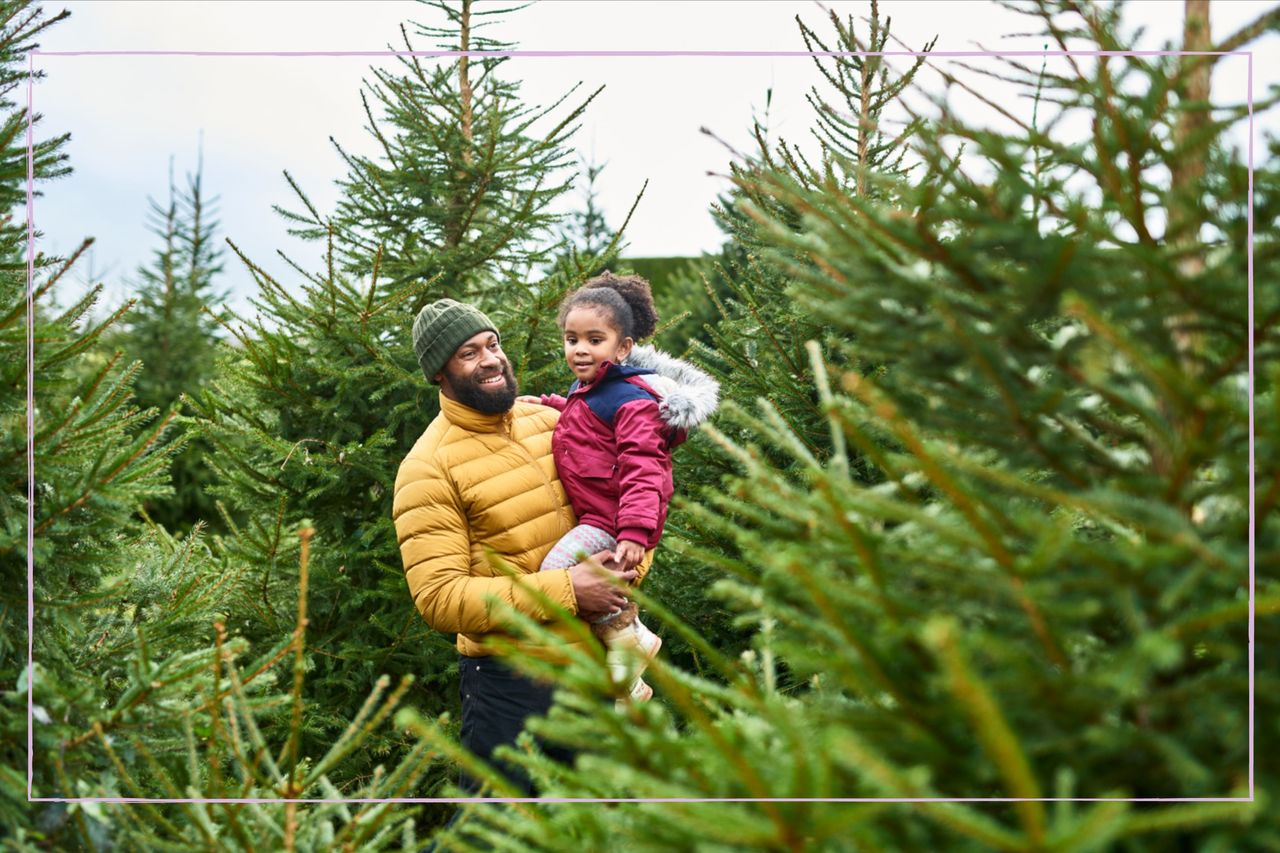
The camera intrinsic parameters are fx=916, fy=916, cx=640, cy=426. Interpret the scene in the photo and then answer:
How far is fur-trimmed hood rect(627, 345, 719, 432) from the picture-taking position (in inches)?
134

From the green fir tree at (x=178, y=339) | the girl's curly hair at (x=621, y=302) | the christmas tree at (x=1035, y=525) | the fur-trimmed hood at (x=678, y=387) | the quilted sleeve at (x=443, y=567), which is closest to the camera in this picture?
the christmas tree at (x=1035, y=525)

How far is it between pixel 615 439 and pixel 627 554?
43 centimetres

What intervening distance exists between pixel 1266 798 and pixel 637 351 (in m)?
2.74

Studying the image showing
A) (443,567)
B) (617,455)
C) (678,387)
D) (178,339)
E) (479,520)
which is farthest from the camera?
(178,339)

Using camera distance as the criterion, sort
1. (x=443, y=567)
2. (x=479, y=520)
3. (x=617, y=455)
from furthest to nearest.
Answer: (x=617, y=455) → (x=479, y=520) → (x=443, y=567)

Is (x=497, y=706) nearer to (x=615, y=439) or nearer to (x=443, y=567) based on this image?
(x=443, y=567)

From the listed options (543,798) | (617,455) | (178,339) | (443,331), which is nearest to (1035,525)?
(543,798)

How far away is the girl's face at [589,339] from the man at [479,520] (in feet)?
0.93

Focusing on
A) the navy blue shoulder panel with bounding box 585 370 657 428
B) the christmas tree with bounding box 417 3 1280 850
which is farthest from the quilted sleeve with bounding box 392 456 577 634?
the christmas tree with bounding box 417 3 1280 850

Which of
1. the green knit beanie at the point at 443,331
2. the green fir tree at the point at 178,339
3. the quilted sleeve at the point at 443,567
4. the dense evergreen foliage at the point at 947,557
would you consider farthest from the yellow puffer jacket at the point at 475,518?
the green fir tree at the point at 178,339

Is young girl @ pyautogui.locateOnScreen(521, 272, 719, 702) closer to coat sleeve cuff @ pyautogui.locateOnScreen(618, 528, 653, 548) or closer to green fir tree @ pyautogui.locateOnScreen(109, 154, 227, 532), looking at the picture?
coat sleeve cuff @ pyautogui.locateOnScreen(618, 528, 653, 548)

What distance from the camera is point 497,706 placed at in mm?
3322

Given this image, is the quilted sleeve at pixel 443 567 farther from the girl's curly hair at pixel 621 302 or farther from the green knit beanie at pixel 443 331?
the girl's curly hair at pixel 621 302

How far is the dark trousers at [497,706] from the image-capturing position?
3.31 metres
